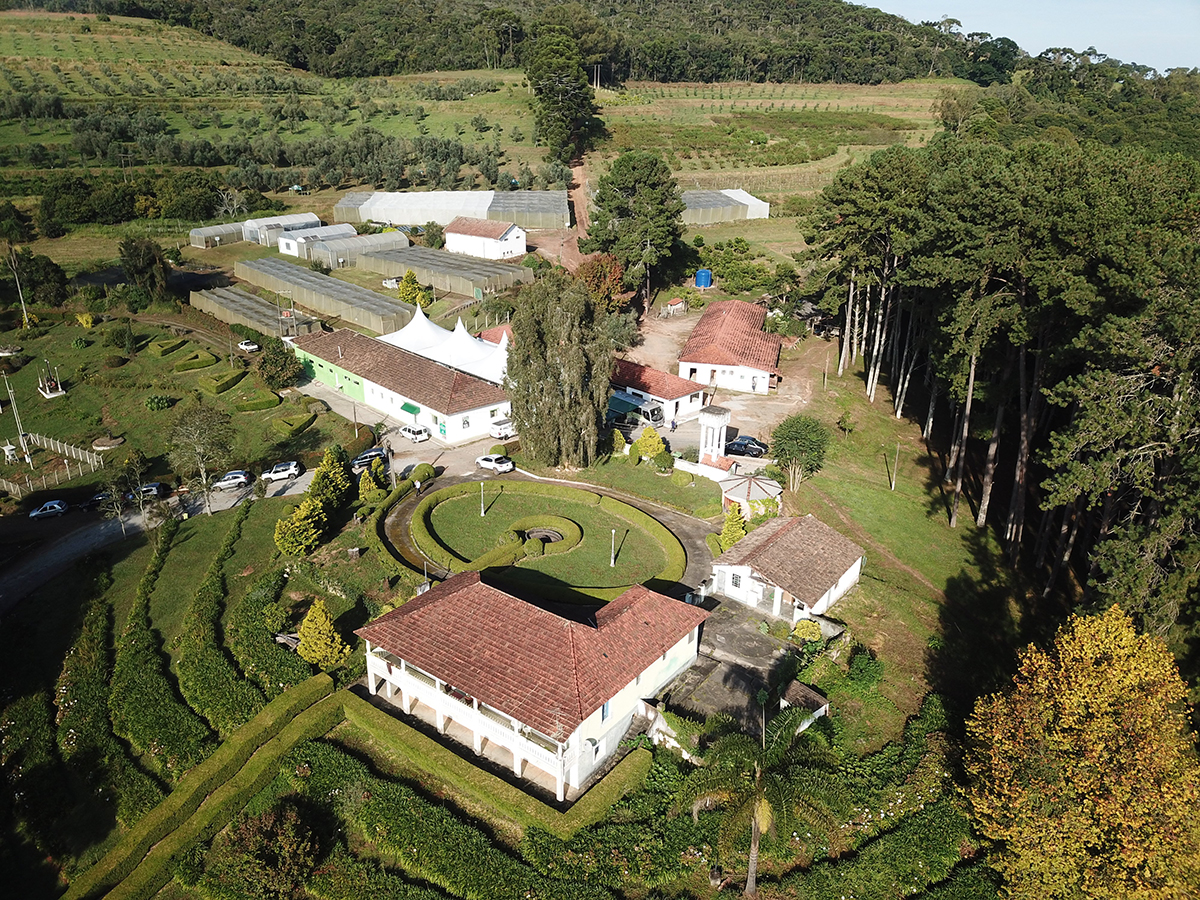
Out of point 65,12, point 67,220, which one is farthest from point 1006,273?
point 65,12

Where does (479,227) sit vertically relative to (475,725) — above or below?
above

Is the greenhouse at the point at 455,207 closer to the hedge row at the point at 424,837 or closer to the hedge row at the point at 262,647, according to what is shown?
the hedge row at the point at 262,647

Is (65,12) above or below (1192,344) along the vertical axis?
above

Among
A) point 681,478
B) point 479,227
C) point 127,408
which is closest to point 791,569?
point 681,478

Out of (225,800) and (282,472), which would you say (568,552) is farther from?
(282,472)

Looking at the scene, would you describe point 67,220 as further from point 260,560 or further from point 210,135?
point 260,560

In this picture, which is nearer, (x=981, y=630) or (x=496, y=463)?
(x=981, y=630)
